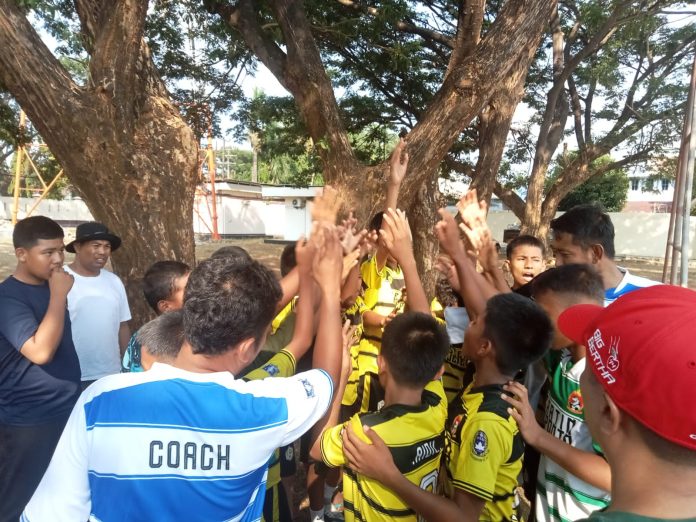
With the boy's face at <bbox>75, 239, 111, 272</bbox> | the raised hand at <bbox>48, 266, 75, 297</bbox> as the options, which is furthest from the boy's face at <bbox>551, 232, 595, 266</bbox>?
the boy's face at <bbox>75, 239, 111, 272</bbox>

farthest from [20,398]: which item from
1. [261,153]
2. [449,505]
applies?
[261,153]

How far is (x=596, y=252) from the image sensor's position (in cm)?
249

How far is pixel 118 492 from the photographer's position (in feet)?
3.63

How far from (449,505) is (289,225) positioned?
82.6 ft

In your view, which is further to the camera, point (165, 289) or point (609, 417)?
point (165, 289)

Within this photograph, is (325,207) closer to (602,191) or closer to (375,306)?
(375,306)

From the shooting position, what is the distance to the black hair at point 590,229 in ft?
8.24

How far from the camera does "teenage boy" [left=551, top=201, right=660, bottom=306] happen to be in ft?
8.02

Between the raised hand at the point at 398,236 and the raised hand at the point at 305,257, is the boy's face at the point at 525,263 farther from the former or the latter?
the raised hand at the point at 305,257

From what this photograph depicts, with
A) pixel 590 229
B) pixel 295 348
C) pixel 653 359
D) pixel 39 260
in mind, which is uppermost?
pixel 590 229

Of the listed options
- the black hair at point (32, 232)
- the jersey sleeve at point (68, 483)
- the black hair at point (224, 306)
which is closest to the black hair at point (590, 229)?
the black hair at point (224, 306)

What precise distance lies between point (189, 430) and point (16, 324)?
1.48 m

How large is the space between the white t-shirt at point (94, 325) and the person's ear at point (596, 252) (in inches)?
111

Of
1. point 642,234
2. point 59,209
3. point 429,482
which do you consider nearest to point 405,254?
point 429,482
